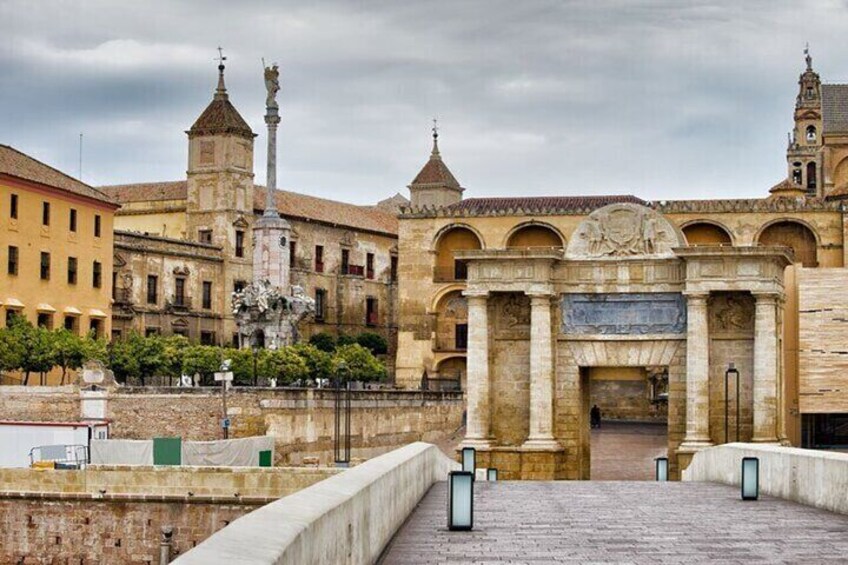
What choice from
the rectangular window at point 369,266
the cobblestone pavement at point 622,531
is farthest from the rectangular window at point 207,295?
the cobblestone pavement at point 622,531

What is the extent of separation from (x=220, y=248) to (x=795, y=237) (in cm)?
3030

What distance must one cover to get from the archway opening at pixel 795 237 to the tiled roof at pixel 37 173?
32.7 meters

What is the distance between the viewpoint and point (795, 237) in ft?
260

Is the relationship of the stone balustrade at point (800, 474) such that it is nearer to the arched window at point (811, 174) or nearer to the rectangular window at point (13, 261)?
the rectangular window at point (13, 261)

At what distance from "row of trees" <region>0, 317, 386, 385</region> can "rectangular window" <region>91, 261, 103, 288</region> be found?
9.47 feet

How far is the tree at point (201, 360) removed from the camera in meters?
66.9

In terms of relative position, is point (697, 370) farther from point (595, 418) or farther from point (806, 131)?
point (806, 131)

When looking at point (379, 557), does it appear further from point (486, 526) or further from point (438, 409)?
point (438, 409)

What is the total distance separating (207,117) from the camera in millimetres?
85938

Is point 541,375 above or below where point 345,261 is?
below

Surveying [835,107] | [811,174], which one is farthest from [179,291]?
[811,174]

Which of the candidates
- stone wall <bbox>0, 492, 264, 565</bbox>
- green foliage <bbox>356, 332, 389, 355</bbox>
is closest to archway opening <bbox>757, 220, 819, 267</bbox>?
green foliage <bbox>356, 332, 389, 355</bbox>

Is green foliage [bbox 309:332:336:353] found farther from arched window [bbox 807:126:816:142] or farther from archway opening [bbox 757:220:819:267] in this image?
arched window [bbox 807:126:816:142]

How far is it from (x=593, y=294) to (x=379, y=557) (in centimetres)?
2382
